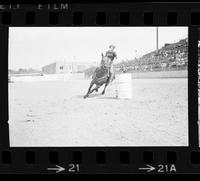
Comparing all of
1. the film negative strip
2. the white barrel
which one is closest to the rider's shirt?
the film negative strip

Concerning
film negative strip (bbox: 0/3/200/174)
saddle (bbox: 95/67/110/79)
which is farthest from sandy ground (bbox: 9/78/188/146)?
saddle (bbox: 95/67/110/79)

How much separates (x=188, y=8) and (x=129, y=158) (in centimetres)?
95

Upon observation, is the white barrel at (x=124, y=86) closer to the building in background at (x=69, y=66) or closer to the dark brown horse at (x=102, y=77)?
the dark brown horse at (x=102, y=77)

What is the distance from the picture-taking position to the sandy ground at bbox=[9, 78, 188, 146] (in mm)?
1724

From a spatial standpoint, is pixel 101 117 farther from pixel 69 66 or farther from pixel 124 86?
pixel 69 66

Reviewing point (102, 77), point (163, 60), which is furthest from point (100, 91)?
point (163, 60)

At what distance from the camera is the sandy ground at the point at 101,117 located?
67.9 inches

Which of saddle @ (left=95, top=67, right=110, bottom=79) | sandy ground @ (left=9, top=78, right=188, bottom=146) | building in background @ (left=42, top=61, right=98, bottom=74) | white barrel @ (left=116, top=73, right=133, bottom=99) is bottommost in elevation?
sandy ground @ (left=9, top=78, right=188, bottom=146)

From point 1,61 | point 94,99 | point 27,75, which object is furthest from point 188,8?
point 1,61

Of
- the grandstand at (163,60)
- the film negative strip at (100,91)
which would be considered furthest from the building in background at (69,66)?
the grandstand at (163,60)

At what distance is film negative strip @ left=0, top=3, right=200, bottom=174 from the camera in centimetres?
173

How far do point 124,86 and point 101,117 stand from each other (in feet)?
0.76

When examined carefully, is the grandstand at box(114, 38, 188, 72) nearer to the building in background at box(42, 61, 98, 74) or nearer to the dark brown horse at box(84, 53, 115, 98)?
the dark brown horse at box(84, 53, 115, 98)

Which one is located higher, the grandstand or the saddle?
the grandstand
